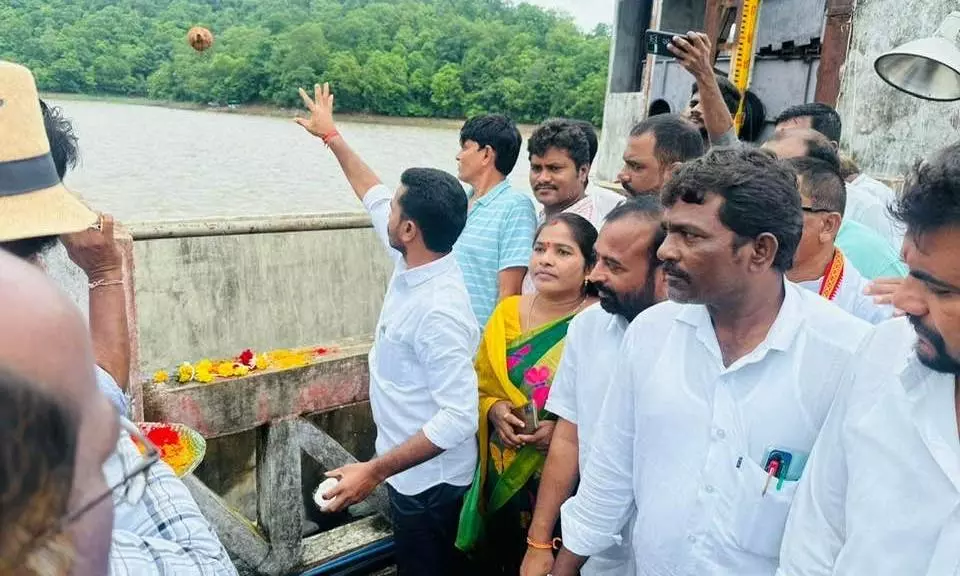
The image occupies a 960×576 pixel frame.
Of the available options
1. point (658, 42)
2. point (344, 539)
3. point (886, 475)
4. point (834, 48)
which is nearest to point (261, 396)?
point (344, 539)

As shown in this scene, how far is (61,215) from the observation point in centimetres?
123

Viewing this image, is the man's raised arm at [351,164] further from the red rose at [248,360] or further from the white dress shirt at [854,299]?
the white dress shirt at [854,299]

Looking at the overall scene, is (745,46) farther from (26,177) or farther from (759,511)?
(26,177)

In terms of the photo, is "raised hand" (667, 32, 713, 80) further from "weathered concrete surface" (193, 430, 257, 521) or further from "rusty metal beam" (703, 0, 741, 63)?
"rusty metal beam" (703, 0, 741, 63)

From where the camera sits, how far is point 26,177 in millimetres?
1233

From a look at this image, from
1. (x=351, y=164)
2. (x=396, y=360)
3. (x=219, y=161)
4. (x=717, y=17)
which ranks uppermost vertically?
(x=717, y=17)

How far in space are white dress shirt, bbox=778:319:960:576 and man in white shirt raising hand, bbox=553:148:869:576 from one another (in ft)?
0.43

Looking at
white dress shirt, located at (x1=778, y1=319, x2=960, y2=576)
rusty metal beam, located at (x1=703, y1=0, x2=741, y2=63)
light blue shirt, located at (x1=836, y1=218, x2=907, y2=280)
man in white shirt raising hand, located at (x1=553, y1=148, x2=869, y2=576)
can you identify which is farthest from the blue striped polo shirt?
rusty metal beam, located at (x1=703, y1=0, x2=741, y2=63)

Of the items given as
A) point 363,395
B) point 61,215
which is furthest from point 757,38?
point 61,215

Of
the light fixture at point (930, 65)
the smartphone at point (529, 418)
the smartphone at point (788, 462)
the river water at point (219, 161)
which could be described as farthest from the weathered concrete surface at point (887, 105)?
the river water at point (219, 161)

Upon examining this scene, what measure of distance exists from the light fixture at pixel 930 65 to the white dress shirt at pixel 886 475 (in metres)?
2.63

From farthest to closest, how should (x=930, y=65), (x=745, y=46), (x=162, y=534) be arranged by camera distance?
(x=745, y=46) < (x=930, y=65) < (x=162, y=534)

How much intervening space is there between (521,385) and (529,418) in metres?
0.13

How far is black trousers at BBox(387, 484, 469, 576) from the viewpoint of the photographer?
91.5 inches
